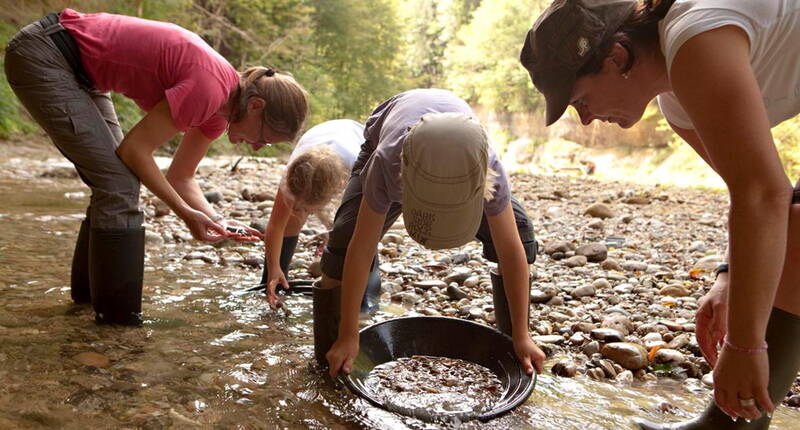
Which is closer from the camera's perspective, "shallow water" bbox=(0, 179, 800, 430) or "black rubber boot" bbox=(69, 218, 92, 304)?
"shallow water" bbox=(0, 179, 800, 430)

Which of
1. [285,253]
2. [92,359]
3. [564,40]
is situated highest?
[564,40]

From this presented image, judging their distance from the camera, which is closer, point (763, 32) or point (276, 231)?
point (763, 32)

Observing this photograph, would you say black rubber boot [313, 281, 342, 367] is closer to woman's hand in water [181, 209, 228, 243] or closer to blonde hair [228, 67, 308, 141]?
woman's hand in water [181, 209, 228, 243]

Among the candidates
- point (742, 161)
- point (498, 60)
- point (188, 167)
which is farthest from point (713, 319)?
point (498, 60)

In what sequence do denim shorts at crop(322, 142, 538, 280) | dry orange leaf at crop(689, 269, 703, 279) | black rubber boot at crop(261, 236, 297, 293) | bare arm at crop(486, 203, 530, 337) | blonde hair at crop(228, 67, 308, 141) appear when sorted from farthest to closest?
dry orange leaf at crop(689, 269, 703, 279) < black rubber boot at crop(261, 236, 297, 293) < blonde hair at crop(228, 67, 308, 141) < denim shorts at crop(322, 142, 538, 280) < bare arm at crop(486, 203, 530, 337)

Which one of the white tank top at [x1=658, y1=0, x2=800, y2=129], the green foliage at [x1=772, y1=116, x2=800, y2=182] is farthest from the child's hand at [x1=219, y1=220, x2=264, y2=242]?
the green foliage at [x1=772, y1=116, x2=800, y2=182]

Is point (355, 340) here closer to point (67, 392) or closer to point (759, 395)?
point (67, 392)

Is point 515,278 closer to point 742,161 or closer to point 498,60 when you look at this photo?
point 742,161

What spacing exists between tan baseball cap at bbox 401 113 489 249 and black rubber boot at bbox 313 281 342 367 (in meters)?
0.51

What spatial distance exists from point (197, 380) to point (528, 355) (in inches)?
38.1

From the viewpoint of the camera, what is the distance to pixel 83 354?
6.14ft

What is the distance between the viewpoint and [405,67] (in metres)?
26.4

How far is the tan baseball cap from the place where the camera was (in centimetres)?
138

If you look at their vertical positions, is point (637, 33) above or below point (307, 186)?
above
